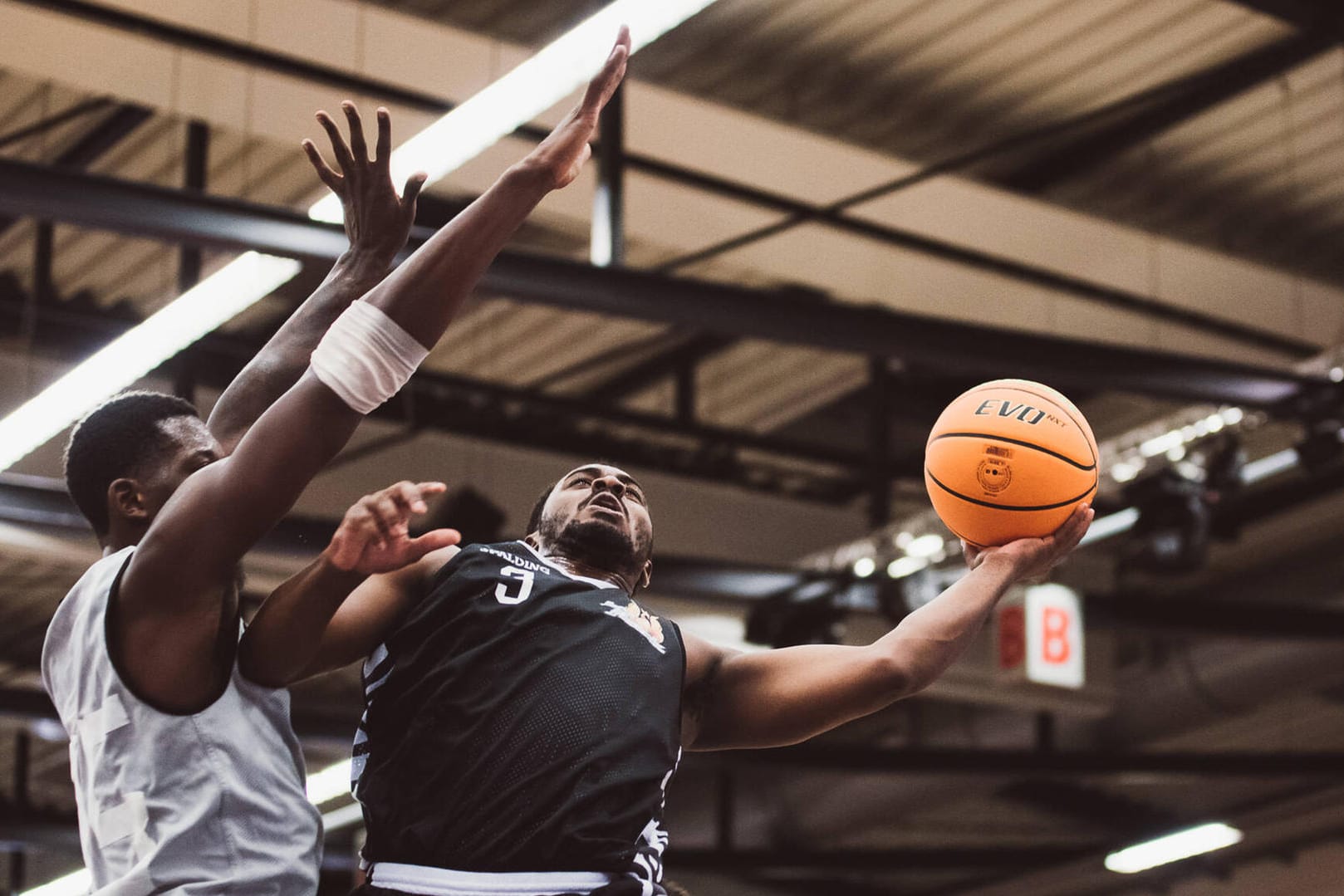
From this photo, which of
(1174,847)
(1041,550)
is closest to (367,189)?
(1041,550)

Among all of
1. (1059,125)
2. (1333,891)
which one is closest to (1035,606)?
(1059,125)

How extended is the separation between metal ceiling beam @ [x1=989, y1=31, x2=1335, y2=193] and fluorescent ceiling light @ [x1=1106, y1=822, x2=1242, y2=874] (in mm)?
6798

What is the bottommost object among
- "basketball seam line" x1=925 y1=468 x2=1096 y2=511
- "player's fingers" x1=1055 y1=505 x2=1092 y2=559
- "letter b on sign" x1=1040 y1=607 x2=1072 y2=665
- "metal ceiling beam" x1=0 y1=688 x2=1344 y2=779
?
"player's fingers" x1=1055 y1=505 x2=1092 y2=559

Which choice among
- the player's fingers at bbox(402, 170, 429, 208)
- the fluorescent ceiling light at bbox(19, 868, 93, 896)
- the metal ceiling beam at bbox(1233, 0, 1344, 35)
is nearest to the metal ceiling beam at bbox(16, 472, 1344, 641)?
the metal ceiling beam at bbox(1233, 0, 1344, 35)

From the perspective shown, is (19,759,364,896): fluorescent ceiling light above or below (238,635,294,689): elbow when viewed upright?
above

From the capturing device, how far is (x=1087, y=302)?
10672mm

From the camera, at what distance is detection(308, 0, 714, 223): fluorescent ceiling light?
545cm

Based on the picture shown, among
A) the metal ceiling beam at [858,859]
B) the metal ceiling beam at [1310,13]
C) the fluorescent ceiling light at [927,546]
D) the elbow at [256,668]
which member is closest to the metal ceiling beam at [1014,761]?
the metal ceiling beam at [858,859]

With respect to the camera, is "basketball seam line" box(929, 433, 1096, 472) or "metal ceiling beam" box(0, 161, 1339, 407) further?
"metal ceiling beam" box(0, 161, 1339, 407)

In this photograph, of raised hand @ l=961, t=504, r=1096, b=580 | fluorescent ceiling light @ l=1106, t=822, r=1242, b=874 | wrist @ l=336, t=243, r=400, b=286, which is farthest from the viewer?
fluorescent ceiling light @ l=1106, t=822, r=1242, b=874

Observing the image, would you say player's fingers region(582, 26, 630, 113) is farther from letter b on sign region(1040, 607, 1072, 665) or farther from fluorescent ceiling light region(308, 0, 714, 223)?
letter b on sign region(1040, 607, 1072, 665)

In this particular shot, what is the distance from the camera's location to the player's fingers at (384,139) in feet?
9.39

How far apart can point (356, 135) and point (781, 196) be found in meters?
6.43

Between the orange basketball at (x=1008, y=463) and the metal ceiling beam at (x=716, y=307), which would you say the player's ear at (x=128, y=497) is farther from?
the metal ceiling beam at (x=716, y=307)
